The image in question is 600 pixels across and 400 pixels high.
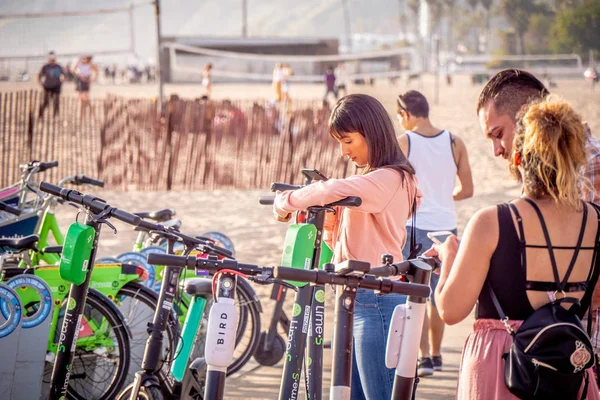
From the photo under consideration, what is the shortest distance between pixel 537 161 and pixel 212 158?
12.6 metres

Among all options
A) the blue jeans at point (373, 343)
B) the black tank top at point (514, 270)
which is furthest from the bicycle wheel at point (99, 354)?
the black tank top at point (514, 270)

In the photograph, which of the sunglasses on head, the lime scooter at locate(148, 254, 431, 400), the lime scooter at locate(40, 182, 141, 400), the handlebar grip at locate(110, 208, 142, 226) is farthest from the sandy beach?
the handlebar grip at locate(110, 208, 142, 226)

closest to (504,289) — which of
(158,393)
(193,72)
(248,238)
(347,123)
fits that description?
(347,123)

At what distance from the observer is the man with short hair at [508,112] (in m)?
3.44

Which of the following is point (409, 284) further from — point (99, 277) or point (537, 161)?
point (99, 277)

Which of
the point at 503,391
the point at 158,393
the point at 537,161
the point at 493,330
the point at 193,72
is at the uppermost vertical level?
the point at 193,72

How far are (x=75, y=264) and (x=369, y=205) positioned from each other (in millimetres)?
1535

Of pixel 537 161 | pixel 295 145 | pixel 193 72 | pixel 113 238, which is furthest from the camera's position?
pixel 193 72

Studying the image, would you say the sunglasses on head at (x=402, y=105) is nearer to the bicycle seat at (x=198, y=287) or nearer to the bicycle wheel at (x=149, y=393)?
the bicycle seat at (x=198, y=287)

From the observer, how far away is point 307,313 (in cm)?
381

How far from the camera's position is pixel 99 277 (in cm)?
496

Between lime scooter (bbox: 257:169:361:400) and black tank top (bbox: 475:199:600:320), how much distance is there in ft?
3.08

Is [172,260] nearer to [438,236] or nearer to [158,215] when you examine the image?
[438,236]

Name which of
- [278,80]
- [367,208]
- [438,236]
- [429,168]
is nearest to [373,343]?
[367,208]
